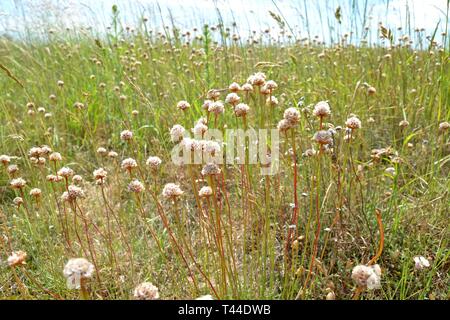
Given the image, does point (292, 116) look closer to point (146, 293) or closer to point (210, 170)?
point (210, 170)

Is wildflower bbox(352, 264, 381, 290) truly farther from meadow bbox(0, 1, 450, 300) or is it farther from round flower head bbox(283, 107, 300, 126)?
round flower head bbox(283, 107, 300, 126)

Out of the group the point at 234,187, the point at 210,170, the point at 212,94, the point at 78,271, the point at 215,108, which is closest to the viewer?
the point at 78,271

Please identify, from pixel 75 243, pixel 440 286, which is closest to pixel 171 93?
pixel 75 243

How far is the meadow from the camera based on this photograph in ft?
3.68

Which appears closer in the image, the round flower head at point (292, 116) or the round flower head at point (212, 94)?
the round flower head at point (292, 116)

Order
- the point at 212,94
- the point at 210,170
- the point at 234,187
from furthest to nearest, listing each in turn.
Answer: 1. the point at 234,187
2. the point at 212,94
3. the point at 210,170

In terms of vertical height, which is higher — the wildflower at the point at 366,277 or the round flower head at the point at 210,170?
the round flower head at the point at 210,170

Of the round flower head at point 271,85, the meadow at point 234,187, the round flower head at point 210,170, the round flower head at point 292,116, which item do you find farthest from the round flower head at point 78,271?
the round flower head at point 271,85

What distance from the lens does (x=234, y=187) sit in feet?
6.08

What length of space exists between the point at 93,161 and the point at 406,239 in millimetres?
1860

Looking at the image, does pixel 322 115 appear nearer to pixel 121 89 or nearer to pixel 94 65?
pixel 121 89

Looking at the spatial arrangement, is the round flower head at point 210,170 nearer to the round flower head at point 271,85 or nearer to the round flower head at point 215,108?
the round flower head at point 215,108

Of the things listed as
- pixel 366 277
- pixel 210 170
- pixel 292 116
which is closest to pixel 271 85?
pixel 292 116

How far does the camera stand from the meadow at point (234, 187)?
1.12 metres
